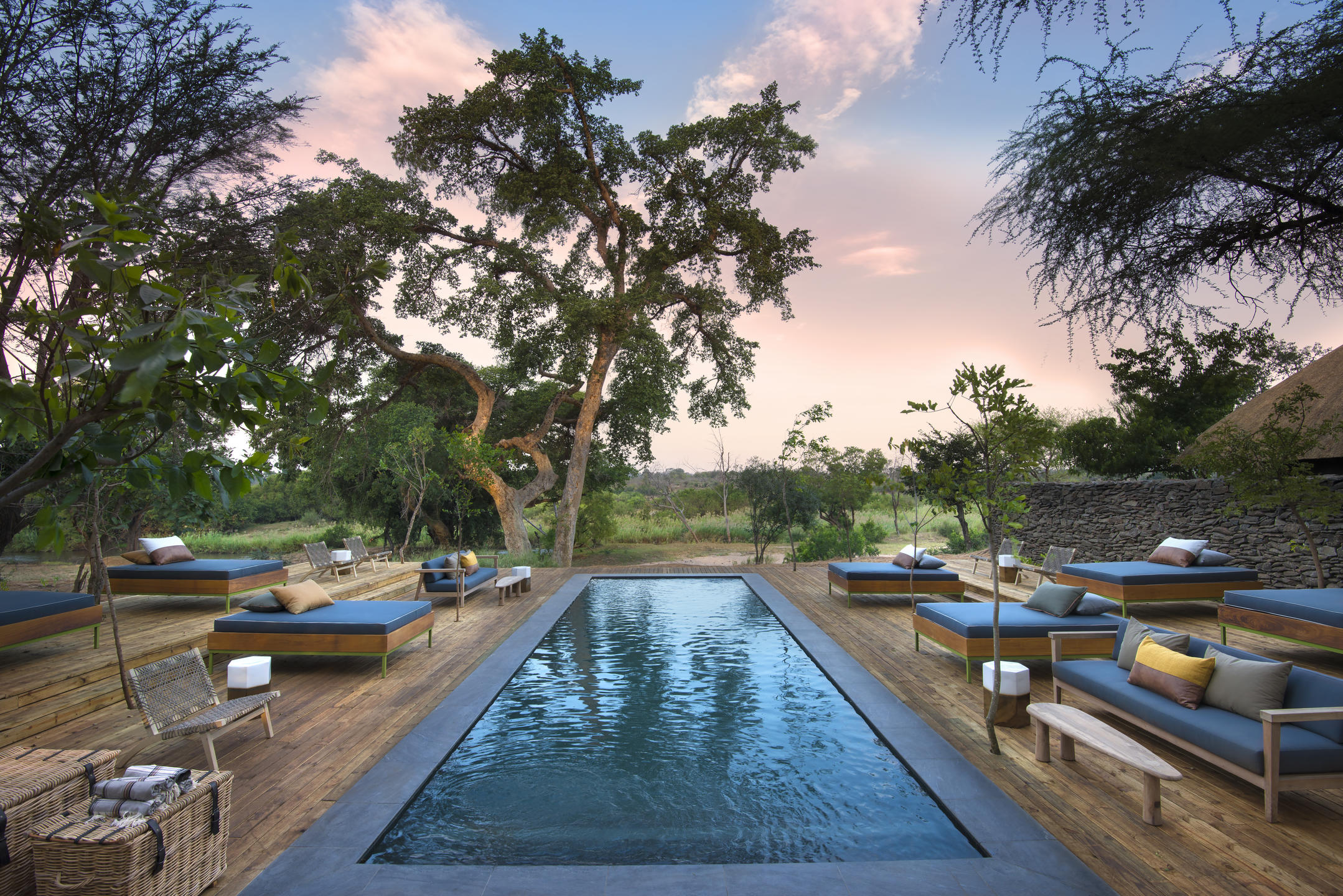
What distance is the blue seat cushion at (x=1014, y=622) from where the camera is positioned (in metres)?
5.54

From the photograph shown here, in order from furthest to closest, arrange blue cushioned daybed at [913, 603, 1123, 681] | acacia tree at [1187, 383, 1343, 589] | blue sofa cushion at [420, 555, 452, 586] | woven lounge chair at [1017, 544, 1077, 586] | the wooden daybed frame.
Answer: woven lounge chair at [1017, 544, 1077, 586] < blue sofa cushion at [420, 555, 452, 586] < the wooden daybed frame < acacia tree at [1187, 383, 1343, 589] < blue cushioned daybed at [913, 603, 1123, 681]

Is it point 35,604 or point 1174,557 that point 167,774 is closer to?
point 35,604

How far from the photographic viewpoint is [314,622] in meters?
5.88

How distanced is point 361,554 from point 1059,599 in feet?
32.6

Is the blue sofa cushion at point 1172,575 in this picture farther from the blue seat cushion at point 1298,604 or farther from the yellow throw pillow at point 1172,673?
the yellow throw pillow at point 1172,673

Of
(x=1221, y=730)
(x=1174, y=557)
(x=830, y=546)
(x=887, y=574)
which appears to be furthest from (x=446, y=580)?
(x=1174, y=557)

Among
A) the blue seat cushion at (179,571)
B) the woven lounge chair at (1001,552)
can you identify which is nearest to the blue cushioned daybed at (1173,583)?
the woven lounge chair at (1001,552)

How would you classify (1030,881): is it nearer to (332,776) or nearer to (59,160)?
(332,776)

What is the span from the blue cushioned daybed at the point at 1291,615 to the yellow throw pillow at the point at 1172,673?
252cm

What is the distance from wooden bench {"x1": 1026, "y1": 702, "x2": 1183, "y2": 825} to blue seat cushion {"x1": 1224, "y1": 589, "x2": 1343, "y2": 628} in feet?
10.1

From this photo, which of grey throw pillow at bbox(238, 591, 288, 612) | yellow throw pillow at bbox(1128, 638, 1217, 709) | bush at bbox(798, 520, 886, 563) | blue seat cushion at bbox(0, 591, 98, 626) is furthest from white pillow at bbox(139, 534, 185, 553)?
bush at bbox(798, 520, 886, 563)

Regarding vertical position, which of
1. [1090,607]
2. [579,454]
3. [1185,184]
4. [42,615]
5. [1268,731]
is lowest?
[1268,731]

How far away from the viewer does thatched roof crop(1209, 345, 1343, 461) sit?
9.23 meters

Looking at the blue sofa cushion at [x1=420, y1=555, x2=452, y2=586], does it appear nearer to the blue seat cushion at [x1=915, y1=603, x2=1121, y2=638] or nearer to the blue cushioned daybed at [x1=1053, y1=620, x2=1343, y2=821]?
the blue seat cushion at [x1=915, y1=603, x2=1121, y2=638]
